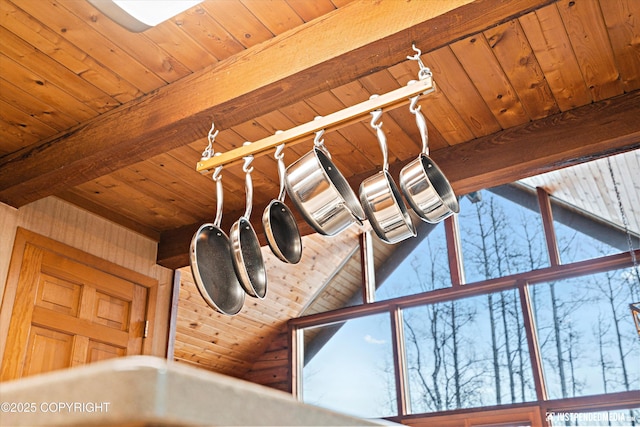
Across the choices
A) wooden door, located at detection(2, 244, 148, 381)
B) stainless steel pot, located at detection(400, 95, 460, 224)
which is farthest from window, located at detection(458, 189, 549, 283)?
stainless steel pot, located at detection(400, 95, 460, 224)

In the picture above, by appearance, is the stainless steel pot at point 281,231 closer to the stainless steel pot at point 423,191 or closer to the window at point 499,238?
the stainless steel pot at point 423,191

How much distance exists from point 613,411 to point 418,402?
1.54 metres

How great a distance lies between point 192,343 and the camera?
601 centimetres

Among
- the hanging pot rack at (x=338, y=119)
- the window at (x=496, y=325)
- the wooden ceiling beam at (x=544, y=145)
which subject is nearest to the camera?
the hanging pot rack at (x=338, y=119)

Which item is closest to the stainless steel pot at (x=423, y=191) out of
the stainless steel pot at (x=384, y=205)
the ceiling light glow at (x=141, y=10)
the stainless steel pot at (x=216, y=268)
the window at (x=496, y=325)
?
the stainless steel pot at (x=384, y=205)

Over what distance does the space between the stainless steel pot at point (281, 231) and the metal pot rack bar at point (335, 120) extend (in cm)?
10

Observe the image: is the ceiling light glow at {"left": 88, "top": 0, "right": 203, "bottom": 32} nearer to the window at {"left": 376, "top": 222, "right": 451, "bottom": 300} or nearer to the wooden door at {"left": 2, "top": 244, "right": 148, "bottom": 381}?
the wooden door at {"left": 2, "top": 244, "right": 148, "bottom": 381}

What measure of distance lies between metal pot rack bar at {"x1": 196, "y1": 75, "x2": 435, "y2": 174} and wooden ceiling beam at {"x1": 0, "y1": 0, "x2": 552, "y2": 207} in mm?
86

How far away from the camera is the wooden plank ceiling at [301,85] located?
190 cm

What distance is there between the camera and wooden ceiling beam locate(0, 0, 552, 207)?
171 centimetres

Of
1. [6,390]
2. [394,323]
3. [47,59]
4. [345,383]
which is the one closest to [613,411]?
[394,323]

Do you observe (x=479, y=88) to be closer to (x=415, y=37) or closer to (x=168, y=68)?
Result: (x=415, y=37)

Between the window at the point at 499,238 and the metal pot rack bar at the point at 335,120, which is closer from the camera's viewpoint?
the metal pot rack bar at the point at 335,120

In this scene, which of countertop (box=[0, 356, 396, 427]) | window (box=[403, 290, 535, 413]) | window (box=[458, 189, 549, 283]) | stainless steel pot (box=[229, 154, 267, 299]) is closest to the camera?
countertop (box=[0, 356, 396, 427])
